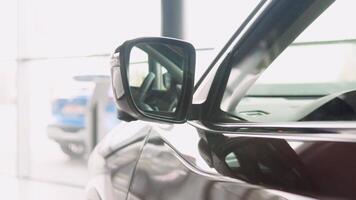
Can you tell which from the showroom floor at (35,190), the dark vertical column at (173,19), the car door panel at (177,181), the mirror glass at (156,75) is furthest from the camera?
the showroom floor at (35,190)

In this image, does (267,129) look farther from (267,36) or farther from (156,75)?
(156,75)

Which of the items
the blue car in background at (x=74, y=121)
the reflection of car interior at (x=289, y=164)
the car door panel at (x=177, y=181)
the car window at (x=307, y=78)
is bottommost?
the blue car in background at (x=74, y=121)

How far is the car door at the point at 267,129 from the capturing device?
0.81 meters

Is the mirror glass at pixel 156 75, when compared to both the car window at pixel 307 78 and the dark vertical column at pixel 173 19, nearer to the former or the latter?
the car window at pixel 307 78

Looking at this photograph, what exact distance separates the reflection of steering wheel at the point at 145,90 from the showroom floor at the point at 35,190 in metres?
3.30

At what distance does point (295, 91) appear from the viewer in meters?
1.31

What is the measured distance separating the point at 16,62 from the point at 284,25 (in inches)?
197

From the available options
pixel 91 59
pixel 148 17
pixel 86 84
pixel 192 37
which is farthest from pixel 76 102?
pixel 192 37

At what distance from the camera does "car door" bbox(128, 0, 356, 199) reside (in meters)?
0.81

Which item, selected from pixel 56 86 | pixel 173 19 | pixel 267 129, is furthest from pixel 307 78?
pixel 56 86

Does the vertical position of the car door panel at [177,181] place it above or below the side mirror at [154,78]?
below

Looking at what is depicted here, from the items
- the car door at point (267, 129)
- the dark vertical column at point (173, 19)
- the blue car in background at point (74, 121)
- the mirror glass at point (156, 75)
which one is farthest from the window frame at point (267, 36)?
the blue car in background at point (74, 121)

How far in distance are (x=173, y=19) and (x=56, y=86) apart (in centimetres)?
225

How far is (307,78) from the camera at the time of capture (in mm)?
1288
